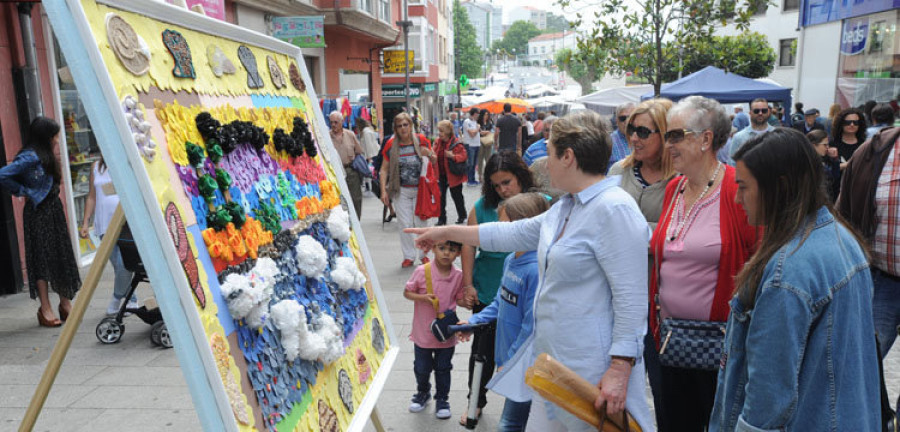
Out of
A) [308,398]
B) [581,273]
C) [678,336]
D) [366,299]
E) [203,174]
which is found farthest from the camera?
[366,299]

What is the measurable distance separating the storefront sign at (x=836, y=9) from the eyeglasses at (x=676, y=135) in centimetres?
1189

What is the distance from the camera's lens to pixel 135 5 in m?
1.82

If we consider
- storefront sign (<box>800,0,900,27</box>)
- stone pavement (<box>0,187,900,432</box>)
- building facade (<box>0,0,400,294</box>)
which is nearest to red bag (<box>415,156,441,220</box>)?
stone pavement (<box>0,187,900,432</box>)

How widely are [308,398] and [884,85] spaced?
1407 cm

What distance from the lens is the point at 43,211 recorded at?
561 cm

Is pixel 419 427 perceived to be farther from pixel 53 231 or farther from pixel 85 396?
pixel 53 231

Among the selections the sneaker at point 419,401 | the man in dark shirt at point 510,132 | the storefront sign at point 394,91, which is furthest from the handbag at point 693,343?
the storefront sign at point 394,91

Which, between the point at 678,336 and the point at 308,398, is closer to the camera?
the point at 308,398

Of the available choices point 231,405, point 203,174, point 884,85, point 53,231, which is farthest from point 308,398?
point 884,85

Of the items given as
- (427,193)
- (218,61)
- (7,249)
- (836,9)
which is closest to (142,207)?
(218,61)

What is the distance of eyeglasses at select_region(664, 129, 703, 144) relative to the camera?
9.53 feet

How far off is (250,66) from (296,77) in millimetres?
500

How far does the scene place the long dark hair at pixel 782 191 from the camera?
1.88 metres

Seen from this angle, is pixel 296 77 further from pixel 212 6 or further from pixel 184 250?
pixel 212 6
